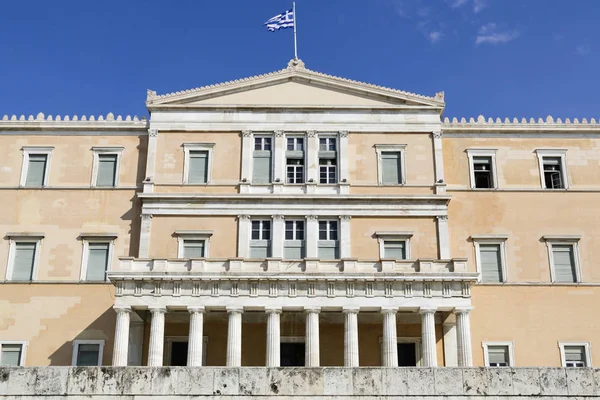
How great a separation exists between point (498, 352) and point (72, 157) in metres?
22.1

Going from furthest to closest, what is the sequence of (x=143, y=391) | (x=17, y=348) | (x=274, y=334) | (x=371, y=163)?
(x=371, y=163), (x=17, y=348), (x=274, y=334), (x=143, y=391)

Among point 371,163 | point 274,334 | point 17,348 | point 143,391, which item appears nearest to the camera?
point 143,391

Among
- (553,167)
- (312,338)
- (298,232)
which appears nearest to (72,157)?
(298,232)

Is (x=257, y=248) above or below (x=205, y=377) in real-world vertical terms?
above

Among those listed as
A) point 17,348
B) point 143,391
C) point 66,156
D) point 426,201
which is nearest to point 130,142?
point 66,156

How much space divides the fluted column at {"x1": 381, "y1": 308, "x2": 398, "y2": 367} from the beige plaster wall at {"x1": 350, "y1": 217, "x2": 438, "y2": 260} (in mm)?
4068

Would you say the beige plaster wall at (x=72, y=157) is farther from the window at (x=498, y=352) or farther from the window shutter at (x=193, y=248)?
the window at (x=498, y=352)

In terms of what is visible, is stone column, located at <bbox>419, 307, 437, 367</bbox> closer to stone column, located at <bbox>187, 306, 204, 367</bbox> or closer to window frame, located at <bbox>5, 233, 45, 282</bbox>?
stone column, located at <bbox>187, 306, 204, 367</bbox>

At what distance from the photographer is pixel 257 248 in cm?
3503

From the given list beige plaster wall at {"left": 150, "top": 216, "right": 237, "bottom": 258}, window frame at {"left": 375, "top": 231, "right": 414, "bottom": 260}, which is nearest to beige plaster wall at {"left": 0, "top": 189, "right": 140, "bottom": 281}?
beige plaster wall at {"left": 150, "top": 216, "right": 237, "bottom": 258}

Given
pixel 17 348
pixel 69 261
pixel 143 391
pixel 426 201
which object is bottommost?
pixel 143 391

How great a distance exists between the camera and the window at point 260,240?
34.9 metres

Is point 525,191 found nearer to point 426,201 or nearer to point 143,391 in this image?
point 426,201

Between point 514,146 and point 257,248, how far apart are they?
45.0ft
